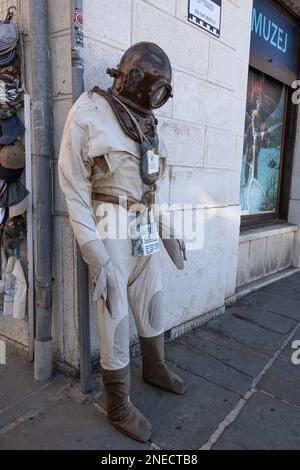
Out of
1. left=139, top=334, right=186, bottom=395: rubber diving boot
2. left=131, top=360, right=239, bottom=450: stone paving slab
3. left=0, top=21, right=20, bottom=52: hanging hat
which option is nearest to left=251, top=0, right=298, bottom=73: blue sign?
left=0, top=21, right=20, bottom=52: hanging hat

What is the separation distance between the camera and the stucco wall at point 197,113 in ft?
7.30

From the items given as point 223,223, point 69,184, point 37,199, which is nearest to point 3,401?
point 37,199

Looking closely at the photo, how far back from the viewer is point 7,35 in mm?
2070

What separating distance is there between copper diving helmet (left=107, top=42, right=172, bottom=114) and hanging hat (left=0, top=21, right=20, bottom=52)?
71cm

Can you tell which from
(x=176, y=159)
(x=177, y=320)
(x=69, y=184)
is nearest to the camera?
(x=69, y=184)

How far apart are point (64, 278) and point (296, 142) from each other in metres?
4.46

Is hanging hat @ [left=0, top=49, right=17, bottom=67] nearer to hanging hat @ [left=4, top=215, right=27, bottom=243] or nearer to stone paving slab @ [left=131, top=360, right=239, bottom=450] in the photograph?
hanging hat @ [left=4, top=215, right=27, bottom=243]

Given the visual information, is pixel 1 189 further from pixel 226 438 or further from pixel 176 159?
pixel 226 438

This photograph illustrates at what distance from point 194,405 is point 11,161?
192 centimetres

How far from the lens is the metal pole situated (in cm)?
192

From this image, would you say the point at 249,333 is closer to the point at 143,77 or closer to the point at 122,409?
the point at 122,409

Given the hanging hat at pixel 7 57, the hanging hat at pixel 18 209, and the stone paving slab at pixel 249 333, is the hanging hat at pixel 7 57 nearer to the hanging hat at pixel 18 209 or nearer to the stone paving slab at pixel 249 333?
the hanging hat at pixel 18 209

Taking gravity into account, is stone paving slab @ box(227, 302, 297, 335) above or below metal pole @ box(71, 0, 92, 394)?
below

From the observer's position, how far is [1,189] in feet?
7.51
